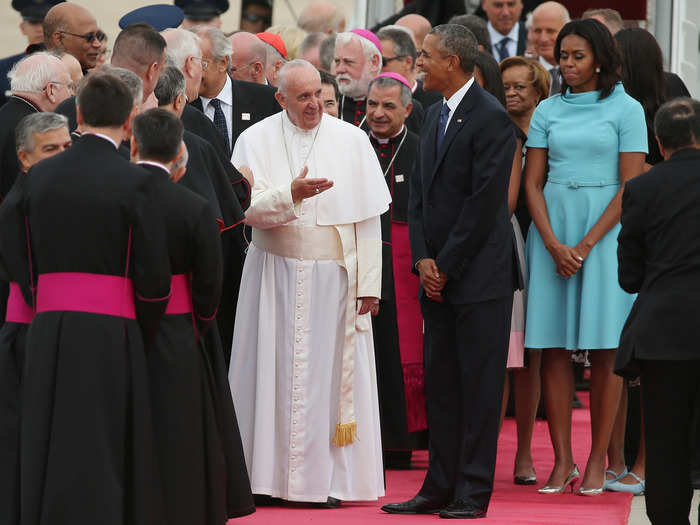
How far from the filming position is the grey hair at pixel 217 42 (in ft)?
23.7

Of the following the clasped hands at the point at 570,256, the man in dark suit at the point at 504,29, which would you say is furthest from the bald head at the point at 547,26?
the clasped hands at the point at 570,256

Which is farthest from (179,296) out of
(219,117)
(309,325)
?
(219,117)

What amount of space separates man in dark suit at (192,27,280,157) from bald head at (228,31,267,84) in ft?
2.29

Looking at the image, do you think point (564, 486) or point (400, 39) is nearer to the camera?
point (564, 486)

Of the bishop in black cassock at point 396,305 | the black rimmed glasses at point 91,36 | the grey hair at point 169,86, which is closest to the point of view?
the grey hair at point 169,86

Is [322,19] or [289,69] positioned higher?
[322,19]

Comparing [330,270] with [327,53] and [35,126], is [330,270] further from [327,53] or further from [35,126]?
[327,53]

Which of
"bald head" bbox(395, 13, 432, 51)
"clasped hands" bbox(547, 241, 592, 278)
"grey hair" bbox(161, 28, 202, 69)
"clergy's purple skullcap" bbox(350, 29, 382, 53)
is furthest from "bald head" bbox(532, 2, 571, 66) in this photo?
"grey hair" bbox(161, 28, 202, 69)

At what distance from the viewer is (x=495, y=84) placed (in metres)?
7.07

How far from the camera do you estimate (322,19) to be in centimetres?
1002

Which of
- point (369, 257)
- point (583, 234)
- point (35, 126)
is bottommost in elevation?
point (369, 257)

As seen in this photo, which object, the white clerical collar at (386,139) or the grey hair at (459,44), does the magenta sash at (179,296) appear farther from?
the white clerical collar at (386,139)

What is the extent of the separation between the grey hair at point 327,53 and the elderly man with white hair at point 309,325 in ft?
7.36

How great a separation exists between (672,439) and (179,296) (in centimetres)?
190
